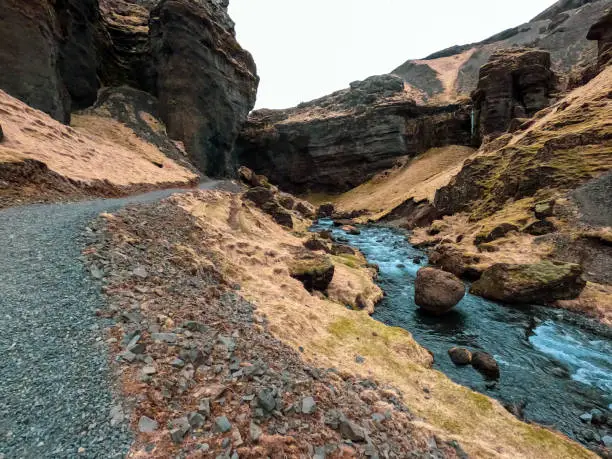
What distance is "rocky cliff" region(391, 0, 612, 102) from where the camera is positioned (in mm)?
119500

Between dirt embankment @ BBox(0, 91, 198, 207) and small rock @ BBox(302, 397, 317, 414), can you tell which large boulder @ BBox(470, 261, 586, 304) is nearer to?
small rock @ BBox(302, 397, 317, 414)

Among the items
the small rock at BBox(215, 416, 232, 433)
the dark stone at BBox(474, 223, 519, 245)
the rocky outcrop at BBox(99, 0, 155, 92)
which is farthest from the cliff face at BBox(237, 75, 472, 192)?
the small rock at BBox(215, 416, 232, 433)

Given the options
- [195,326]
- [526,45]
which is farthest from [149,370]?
[526,45]

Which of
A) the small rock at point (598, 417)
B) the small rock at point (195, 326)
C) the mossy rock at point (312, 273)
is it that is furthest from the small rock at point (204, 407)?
the small rock at point (598, 417)

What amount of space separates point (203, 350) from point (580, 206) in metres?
38.3

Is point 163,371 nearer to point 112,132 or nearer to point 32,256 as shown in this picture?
point 32,256

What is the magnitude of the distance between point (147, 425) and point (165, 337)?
7.68 feet

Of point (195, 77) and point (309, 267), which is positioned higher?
point (195, 77)

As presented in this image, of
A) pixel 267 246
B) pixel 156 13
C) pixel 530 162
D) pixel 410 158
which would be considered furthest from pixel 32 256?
pixel 410 158

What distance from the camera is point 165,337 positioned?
288 inches

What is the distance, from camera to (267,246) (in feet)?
76.3

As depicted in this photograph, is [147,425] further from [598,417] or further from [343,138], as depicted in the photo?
[343,138]

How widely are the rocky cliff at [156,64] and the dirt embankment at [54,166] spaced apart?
31.4ft

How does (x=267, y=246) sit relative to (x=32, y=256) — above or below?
below
